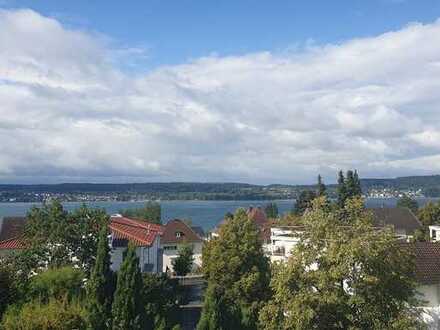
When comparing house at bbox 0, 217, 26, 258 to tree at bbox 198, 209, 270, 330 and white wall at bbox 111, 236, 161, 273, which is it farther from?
tree at bbox 198, 209, 270, 330

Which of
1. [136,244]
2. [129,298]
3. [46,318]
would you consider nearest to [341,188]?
[136,244]

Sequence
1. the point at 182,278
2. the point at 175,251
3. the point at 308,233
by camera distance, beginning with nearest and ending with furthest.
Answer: the point at 308,233 → the point at 182,278 → the point at 175,251

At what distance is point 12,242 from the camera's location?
156 ft

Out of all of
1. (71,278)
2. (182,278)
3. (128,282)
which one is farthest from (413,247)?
(182,278)

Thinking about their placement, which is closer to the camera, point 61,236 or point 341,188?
point 61,236

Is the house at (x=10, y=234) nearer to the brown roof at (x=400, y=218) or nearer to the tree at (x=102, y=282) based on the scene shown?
the tree at (x=102, y=282)

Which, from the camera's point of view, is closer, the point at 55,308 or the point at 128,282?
the point at 55,308

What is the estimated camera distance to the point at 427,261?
3216cm

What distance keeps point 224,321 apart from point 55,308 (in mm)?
7802

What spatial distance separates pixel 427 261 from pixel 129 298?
15.8m

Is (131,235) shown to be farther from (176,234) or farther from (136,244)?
(176,234)

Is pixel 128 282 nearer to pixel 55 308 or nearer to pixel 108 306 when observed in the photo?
pixel 108 306

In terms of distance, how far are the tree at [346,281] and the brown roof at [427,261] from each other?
612 centimetres

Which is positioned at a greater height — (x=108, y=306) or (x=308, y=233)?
(x=308, y=233)
